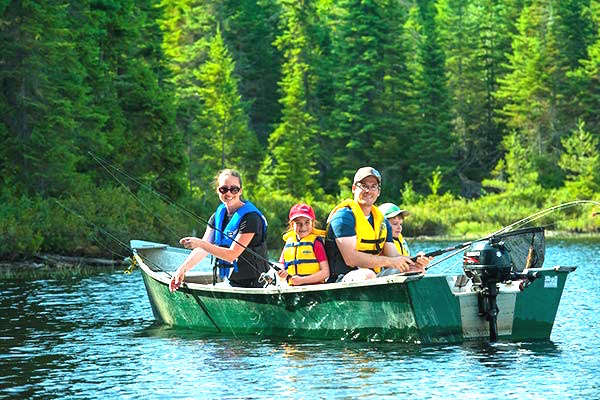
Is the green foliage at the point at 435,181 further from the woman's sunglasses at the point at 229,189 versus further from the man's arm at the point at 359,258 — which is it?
the man's arm at the point at 359,258

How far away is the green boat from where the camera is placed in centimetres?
1462

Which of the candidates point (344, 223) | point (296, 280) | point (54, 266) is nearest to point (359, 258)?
point (344, 223)

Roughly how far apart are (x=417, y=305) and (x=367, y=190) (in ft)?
4.87

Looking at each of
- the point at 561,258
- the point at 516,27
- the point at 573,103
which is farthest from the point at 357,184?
the point at 516,27

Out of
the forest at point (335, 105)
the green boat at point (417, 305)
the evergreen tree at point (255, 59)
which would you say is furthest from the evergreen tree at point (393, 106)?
the green boat at point (417, 305)

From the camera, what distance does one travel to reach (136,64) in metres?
43.6

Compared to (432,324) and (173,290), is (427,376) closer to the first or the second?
(432,324)

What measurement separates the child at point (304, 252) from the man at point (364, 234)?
229 mm

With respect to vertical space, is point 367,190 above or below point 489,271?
above

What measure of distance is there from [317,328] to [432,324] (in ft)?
5.44

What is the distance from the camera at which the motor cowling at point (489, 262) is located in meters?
14.8

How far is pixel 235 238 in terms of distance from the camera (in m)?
16.1

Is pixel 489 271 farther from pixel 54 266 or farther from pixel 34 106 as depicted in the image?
pixel 34 106

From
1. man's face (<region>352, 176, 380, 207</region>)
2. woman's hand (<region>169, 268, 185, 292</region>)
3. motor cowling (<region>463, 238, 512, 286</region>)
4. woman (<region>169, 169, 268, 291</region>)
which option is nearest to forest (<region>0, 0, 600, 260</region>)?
woman's hand (<region>169, 268, 185, 292</region>)
